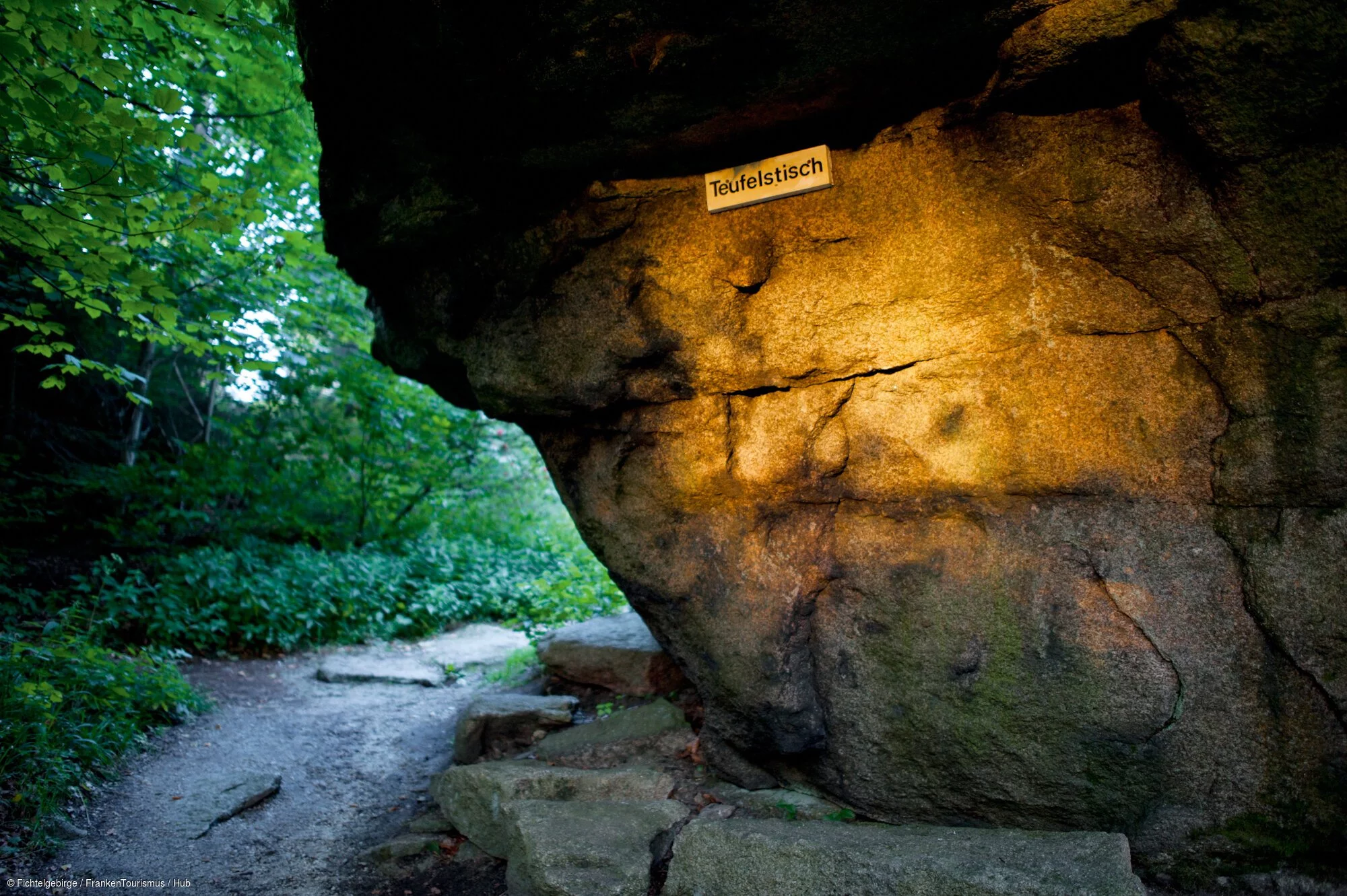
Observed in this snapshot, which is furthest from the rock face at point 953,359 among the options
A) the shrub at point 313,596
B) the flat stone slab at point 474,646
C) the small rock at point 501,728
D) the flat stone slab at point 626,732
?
the flat stone slab at point 474,646

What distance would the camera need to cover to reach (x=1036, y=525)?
9.14 feet

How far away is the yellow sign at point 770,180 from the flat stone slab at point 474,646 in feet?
17.8

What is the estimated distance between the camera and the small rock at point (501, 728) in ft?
14.7

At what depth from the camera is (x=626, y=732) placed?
402cm

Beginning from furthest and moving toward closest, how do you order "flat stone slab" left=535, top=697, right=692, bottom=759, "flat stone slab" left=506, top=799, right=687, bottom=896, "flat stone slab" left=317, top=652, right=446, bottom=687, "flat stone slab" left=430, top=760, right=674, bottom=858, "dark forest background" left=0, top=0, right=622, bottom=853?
"flat stone slab" left=317, top=652, right=446, bottom=687 → "flat stone slab" left=535, top=697, right=692, bottom=759 → "dark forest background" left=0, top=0, right=622, bottom=853 → "flat stone slab" left=430, top=760, right=674, bottom=858 → "flat stone slab" left=506, top=799, right=687, bottom=896

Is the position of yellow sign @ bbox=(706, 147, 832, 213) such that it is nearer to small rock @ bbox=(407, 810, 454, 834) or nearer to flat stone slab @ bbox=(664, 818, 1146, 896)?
flat stone slab @ bbox=(664, 818, 1146, 896)

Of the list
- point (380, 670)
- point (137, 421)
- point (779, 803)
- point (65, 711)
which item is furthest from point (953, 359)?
point (137, 421)

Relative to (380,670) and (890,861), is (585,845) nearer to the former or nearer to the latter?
(890,861)

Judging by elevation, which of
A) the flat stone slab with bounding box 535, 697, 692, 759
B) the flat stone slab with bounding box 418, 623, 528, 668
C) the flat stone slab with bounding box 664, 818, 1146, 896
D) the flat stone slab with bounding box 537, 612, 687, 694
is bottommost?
the flat stone slab with bounding box 418, 623, 528, 668

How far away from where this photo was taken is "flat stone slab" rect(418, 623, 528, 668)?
7375 mm

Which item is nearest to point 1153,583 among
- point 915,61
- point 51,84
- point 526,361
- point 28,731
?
point 915,61

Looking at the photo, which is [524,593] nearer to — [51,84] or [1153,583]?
[51,84]

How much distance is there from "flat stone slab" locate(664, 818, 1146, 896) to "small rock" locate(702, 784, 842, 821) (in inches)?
6.6

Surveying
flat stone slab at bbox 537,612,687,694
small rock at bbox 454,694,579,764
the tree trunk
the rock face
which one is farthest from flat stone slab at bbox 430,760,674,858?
the tree trunk
